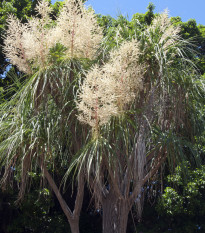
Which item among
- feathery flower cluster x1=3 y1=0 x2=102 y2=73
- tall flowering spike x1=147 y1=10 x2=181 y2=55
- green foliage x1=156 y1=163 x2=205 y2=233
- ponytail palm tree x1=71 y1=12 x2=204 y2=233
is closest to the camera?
ponytail palm tree x1=71 y1=12 x2=204 y2=233

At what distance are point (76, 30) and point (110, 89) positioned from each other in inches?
33.3

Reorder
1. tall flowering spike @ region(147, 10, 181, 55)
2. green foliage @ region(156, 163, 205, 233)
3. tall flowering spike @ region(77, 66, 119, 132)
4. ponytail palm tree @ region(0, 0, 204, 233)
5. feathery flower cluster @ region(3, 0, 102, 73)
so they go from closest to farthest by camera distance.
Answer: tall flowering spike @ region(77, 66, 119, 132)
ponytail palm tree @ region(0, 0, 204, 233)
feathery flower cluster @ region(3, 0, 102, 73)
tall flowering spike @ region(147, 10, 181, 55)
green foliage @ region(156, 163, 205, 233)

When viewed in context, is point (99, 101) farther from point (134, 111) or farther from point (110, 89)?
point (134, 111)

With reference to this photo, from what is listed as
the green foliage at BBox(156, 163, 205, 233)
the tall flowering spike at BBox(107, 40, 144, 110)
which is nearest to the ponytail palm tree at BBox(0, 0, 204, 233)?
the tall flowering spike at BBox(107, 40, 144, 110)

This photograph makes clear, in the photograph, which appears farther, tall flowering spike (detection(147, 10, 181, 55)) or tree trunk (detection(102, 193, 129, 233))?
tree trunk (detection(102, 193, 129, 233))

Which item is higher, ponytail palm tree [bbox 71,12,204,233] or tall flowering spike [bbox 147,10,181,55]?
tall flowering spike [bbox 147,10,181,55]

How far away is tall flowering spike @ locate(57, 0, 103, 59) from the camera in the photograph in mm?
3346

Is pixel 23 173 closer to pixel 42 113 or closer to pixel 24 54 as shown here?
pixel 42 113

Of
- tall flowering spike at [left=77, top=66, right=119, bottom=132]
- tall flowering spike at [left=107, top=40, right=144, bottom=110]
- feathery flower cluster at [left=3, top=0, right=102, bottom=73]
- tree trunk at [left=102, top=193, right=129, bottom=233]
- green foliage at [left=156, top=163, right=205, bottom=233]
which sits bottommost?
tree trunk at [left=102, top=193, right=129, bottom=233]

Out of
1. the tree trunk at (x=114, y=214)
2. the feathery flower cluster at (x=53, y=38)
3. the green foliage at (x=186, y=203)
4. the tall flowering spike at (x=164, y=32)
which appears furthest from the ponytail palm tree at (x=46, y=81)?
the green foliage at (x=186, y=203)

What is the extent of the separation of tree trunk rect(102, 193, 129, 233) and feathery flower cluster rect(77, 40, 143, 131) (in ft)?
3.59

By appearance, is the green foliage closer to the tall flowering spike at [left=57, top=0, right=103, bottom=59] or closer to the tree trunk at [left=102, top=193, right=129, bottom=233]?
the tree trunk at [left=102, top=193, right=129, bottom=233]

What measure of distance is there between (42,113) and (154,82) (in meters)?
1.13

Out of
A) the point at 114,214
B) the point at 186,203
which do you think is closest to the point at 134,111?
the point at 114,214
